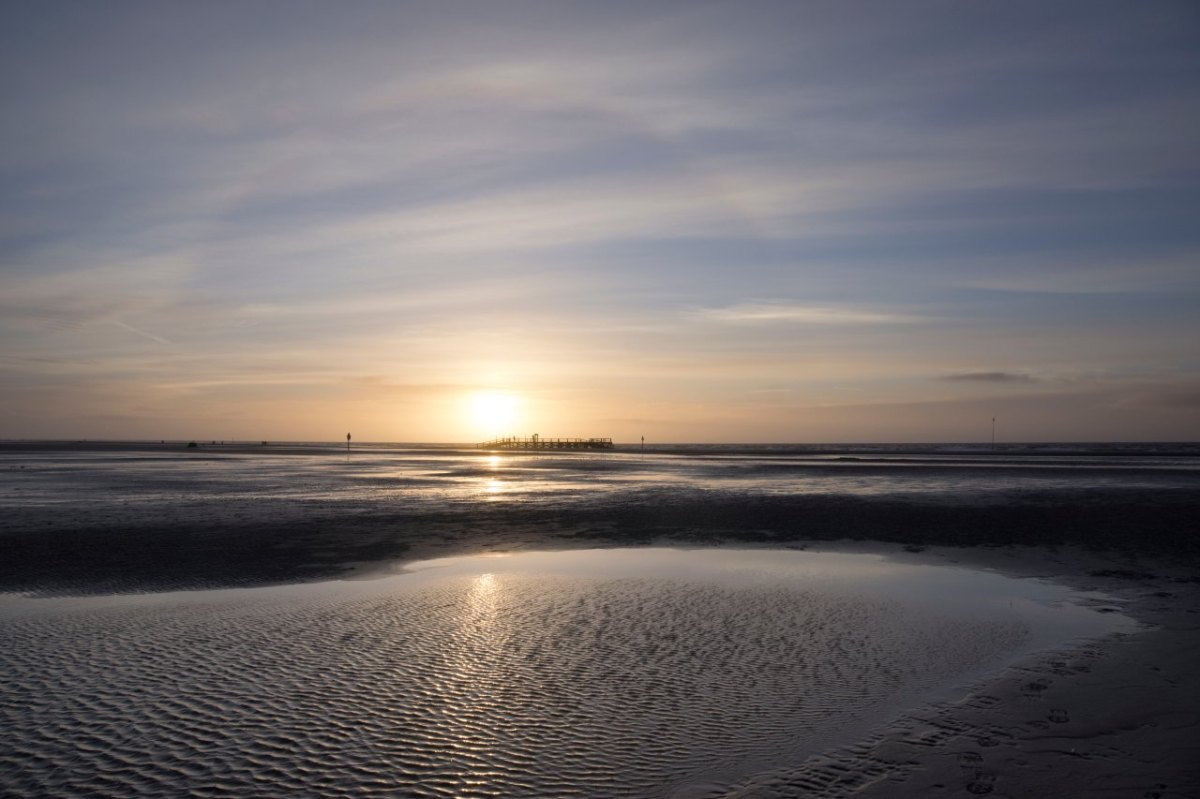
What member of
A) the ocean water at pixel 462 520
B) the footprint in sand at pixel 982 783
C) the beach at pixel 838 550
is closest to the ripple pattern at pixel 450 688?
the beach at pixel 838 550

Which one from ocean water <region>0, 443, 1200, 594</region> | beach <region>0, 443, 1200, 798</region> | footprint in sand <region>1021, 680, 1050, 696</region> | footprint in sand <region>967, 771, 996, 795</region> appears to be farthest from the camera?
ocean water <region>0, 443, 1200, 594</region>

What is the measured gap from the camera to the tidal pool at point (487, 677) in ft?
24.8

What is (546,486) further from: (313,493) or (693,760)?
(693,760)

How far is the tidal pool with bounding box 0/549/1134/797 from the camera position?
24.8 feet

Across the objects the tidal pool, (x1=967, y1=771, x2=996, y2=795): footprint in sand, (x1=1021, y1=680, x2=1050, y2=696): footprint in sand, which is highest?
(x1=967, y1=771, x2=996, y2=795): footprint in sand

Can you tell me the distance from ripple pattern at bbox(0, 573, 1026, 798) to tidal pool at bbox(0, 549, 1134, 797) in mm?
39

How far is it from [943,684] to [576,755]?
17.6 ft

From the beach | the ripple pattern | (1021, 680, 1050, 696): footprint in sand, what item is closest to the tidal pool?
the ripple pattern

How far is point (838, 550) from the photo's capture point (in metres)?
22.7

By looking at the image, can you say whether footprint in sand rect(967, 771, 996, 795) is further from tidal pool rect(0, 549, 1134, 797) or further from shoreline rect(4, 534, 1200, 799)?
tidal pool rect(0, 549, 1134, 797)

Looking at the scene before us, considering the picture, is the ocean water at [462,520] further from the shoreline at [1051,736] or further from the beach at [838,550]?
the shoreline at [1051,736]

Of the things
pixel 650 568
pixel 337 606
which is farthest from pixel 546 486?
pixel 337 606

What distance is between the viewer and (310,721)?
8.77 metres

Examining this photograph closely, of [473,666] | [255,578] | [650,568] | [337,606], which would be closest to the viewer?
[473,666]
